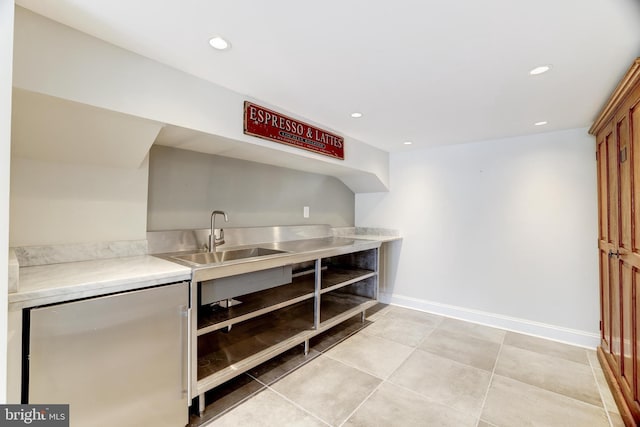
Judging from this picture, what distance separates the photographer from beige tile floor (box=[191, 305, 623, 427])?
65.6 inches

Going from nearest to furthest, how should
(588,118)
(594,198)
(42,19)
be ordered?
1. (42,19)
2. (588,118)
3. (594,198)

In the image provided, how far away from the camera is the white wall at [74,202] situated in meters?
1.49

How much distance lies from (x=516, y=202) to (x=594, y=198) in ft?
1.95

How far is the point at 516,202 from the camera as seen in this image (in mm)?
2963

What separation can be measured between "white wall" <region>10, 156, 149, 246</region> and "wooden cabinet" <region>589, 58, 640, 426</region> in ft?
9.60

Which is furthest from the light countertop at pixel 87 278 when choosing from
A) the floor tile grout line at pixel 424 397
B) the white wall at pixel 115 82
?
the floor tile grout line at pixel 424 397

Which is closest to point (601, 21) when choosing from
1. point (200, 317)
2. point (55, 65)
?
point (55, 65)

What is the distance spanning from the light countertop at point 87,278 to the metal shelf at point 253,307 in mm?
426

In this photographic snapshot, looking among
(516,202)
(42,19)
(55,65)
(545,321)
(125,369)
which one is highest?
(42,19)

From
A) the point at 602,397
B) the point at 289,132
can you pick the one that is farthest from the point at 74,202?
the point at 602,397

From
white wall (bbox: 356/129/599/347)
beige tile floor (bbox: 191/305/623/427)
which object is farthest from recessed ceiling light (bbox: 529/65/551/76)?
beige tile floor (bbox: 191/305/623/427)

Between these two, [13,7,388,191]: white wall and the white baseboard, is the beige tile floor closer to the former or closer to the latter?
the white baseboard

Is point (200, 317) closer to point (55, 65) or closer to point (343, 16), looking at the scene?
point (55, 65)

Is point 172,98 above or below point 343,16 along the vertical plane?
below
